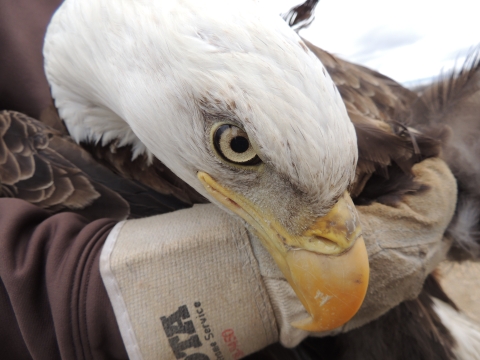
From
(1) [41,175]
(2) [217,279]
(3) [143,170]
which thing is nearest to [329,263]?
(2) [217,279]

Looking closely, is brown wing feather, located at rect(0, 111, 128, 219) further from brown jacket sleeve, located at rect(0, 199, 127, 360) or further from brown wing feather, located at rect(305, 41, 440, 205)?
brown wing feather, located at rect(305, 41, 440, 205)

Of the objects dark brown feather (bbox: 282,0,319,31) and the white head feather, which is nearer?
the white head feather

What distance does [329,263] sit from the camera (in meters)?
0.81

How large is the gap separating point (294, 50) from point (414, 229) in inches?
28.1

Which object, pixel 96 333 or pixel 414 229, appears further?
pixel 414 229

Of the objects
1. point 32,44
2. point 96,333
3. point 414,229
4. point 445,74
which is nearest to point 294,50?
point 414,229

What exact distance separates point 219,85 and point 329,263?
1.61ft

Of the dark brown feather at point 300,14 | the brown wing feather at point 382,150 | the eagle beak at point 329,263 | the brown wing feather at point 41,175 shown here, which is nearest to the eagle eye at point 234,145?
the eagle beak at point 329,263

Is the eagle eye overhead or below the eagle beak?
overhead

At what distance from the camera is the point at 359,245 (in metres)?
0.83

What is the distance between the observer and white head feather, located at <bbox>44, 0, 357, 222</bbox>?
0.69 m

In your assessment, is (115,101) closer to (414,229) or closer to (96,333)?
(96,333)

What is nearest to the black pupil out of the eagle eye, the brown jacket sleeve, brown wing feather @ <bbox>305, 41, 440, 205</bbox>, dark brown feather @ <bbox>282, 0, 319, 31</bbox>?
the eagle eye

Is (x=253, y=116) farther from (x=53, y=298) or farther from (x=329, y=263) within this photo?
(x=53, y=298)
